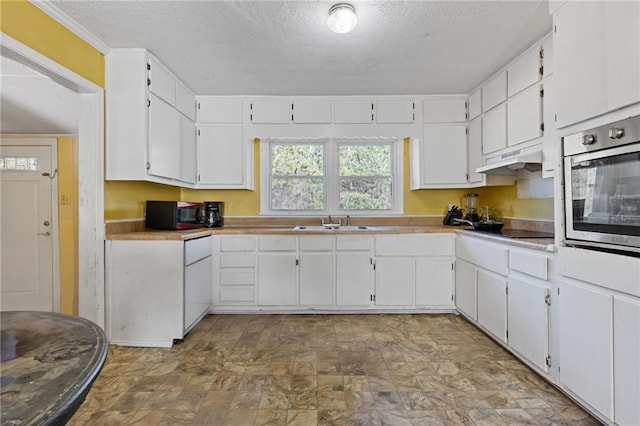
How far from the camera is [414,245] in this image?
3164 millimetres

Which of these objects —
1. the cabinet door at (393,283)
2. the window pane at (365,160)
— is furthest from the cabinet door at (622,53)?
the window pane at (365,160)

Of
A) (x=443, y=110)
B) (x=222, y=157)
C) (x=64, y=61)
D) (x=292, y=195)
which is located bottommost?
(x=292, y=195)

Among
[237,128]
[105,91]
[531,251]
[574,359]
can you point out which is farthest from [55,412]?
[237,128]

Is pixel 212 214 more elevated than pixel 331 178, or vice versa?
→ pixel 331 178

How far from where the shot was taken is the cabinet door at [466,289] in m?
2.78

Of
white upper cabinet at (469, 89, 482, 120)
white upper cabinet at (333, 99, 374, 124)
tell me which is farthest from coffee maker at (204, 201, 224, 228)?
white upper cabinet at (469, 89, 482, 120)

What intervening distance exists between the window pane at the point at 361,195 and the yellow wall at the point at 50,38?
2603mm

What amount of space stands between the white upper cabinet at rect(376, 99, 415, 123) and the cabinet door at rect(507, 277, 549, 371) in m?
2.04

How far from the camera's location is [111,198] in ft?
8.42

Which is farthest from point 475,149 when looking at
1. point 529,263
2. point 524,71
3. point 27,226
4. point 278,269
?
point 27,226

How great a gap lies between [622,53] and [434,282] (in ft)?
7.56

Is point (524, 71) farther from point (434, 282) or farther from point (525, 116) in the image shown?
point (434, 282)

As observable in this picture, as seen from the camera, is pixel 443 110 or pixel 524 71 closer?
pixel 524 71

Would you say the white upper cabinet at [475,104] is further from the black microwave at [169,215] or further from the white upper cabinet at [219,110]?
the black microwave at [169,215]
